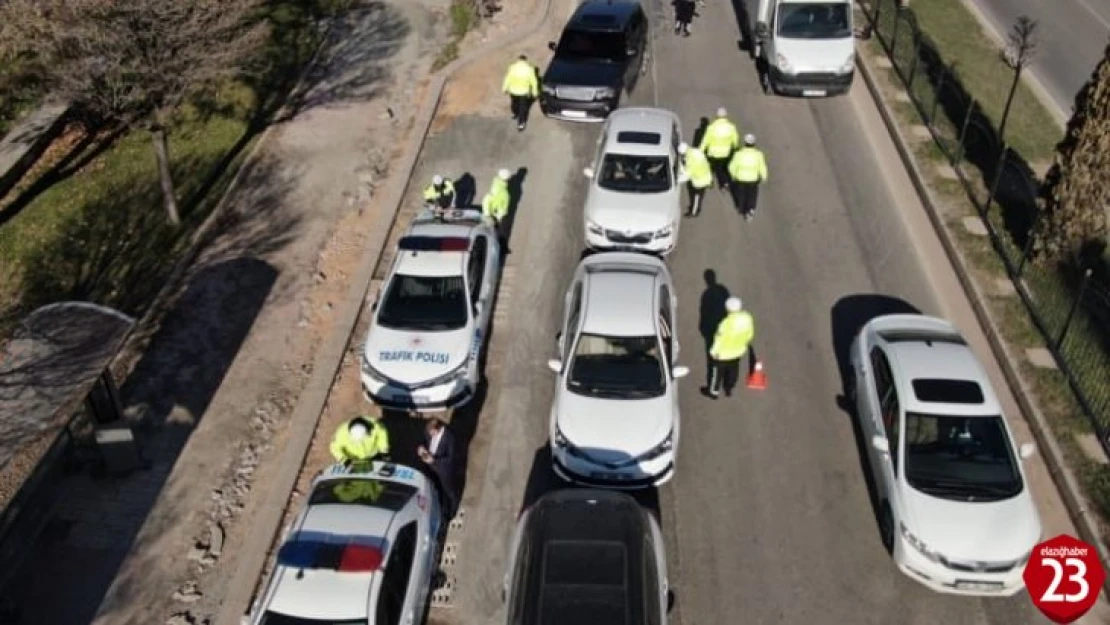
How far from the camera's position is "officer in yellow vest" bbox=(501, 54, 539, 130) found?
1998 centimetres

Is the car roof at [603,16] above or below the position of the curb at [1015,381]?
above

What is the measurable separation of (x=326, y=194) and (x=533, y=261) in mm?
4836

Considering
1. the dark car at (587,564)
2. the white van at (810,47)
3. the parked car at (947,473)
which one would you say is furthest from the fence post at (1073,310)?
the white van at (810,47)

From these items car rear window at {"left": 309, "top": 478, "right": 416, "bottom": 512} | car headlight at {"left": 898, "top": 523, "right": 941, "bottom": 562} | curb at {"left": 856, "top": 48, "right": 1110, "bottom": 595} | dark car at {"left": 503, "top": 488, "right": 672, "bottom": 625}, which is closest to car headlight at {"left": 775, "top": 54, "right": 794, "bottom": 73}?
curb at {"left": 856, "top": 48, "right": 1110, "bottom": 595}

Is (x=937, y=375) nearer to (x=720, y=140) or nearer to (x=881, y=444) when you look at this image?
(x=881, y=444)

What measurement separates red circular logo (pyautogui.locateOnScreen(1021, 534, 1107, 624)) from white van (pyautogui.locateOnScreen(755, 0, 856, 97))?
1147cm

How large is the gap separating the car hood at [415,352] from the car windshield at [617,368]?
1840 mm

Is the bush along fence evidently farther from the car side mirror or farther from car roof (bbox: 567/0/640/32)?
car roof (bbox: 567/0/640/32)

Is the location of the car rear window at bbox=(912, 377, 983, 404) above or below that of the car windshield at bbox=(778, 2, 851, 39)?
below

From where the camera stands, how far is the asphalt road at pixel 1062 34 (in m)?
25.0

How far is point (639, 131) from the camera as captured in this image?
57.9 ft


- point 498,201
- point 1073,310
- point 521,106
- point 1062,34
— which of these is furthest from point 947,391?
point 1062,34

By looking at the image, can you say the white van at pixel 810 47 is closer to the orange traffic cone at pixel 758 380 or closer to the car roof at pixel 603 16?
the car roof at pixel 603 16

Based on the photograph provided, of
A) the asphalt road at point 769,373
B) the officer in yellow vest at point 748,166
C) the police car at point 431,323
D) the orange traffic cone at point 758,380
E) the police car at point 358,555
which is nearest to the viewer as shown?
the police car at point 358,555
